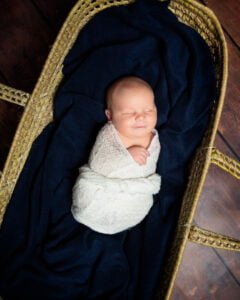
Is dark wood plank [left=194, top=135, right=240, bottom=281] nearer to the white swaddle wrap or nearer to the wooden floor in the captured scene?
the wooden floor

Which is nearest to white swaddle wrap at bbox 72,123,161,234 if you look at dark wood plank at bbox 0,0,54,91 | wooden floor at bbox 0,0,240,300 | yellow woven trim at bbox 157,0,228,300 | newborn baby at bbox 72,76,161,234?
newborn baby at bbox 72,76,161,234

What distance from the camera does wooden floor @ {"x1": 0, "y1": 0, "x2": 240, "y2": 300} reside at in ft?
4.60

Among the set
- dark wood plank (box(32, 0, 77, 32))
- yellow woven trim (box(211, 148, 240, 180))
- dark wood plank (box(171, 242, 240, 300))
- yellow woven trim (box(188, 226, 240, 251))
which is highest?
dark wood plank (box(32, 0, 77, 32))

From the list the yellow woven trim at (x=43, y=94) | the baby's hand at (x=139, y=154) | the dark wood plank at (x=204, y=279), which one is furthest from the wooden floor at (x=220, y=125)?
the baby's hand at (x=139, y=154)

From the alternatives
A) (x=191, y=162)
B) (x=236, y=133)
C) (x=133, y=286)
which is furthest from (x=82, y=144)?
(x=236, y=133)

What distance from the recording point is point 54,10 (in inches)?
62.6

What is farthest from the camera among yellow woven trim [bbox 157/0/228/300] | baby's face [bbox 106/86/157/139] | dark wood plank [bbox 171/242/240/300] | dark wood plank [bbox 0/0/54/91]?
dark wood plank [bbox 0/0/54/91]

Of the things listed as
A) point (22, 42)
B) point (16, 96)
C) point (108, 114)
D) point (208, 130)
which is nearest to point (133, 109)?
→ point (108, 114)

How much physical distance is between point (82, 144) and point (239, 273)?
75 cm

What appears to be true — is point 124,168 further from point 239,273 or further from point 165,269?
point 239,273

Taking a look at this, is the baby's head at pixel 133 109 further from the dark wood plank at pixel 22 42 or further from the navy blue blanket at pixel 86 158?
the dark wood plank at pixel 22 42

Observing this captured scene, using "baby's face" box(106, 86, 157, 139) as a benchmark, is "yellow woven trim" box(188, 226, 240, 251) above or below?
below

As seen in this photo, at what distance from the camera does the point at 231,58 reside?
1.54 metres

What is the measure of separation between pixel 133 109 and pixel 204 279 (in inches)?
27.8
